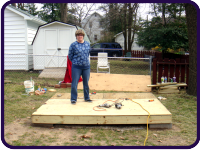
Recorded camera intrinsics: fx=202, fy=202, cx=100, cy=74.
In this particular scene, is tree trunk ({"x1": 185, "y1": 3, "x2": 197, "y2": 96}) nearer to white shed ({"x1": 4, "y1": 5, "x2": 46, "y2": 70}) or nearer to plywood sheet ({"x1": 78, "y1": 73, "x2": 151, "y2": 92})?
plywood sheet ({"x1": 78, "y1": 73, "x2": 151, "y2": 92})

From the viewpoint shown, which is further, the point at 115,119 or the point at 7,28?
the point at 7,28

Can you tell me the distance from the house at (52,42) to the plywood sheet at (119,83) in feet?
13.7

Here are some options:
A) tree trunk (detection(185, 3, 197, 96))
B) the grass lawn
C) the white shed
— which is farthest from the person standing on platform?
the white shed

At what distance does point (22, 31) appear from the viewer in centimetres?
1210

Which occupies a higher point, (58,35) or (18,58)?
(58,35)

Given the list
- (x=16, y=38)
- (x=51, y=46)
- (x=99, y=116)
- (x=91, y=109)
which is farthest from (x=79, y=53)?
(x=16, y=38)

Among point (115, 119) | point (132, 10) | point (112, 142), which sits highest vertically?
point (132, 10)

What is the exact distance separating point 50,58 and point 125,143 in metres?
9.45

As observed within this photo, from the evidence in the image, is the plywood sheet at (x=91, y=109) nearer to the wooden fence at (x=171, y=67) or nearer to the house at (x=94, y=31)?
the wooden fence at (x=171, y=67)

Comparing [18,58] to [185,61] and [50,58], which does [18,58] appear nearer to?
[50,58]

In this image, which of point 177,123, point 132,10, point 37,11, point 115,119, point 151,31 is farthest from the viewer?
point 37,11

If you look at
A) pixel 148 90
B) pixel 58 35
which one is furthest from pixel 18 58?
pixel 148 90

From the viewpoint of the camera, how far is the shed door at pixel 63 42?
1198 cm

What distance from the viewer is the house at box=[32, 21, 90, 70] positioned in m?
12.0
